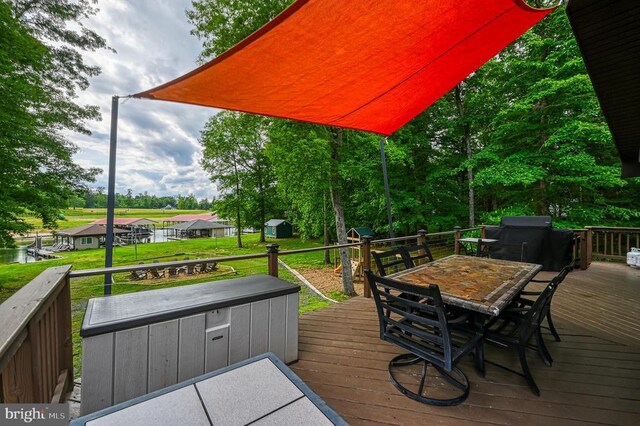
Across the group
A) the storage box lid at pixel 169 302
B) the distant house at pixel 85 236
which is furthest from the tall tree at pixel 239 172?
the storage box lid at pixel 169 302

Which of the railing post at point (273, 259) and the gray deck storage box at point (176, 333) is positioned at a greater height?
the railing post at point (273, 259)

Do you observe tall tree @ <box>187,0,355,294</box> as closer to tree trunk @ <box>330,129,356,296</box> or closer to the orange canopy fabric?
tree trunk @ <box>330,129,356,296</box>

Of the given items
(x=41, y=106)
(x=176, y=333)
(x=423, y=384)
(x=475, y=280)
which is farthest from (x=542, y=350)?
(x=41, y=106)

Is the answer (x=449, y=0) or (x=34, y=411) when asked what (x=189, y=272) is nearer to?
(x=34, y=411)

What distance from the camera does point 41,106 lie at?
7.25 meters

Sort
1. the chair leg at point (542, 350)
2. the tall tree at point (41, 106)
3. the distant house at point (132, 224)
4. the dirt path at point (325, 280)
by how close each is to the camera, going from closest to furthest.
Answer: the chair leg at point (542, 350) → the tall tree at point (41, 106) → the dirt path at point (325, 280) → the distant house at point (132, 224)

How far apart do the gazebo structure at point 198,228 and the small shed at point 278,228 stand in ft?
18.1

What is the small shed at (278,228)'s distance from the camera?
26.8 meters

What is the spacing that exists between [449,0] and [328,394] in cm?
291

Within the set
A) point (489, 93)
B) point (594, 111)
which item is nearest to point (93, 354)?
point (594, 111)

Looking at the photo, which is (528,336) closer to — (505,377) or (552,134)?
(505,377)

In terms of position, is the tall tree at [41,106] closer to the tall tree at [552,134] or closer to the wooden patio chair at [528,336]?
the wooden patio chair at [528,336]

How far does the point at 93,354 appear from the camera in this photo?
1.49 m

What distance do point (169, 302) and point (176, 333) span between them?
240mm
